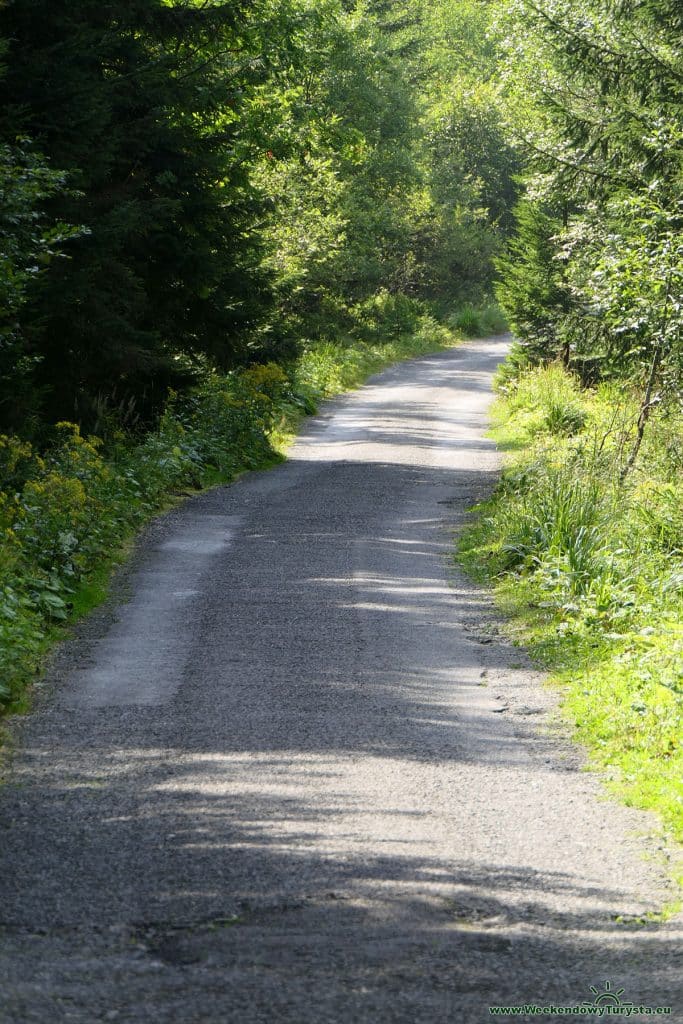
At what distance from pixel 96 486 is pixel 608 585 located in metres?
6.90

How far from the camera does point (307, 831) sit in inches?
234

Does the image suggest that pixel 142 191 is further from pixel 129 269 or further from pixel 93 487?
pixel 93 487

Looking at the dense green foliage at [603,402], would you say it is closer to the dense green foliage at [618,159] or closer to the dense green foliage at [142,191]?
the dense green foliage at [618,159]

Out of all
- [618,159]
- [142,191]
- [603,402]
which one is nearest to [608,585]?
[142,191]

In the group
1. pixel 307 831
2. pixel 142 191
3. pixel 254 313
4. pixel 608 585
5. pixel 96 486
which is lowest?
pixel 307 831

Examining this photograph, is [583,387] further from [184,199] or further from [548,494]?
[548,494]

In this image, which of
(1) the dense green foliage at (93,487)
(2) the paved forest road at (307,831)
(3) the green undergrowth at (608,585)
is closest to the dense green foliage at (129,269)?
(1) the dense green foliage at (93,487)

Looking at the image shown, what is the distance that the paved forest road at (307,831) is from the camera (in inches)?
178

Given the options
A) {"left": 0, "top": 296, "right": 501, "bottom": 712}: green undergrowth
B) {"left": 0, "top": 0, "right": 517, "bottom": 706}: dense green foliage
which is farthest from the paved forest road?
{"left": 0, "top": 0, "right": 517, "bottom": 706}: dense green foliage

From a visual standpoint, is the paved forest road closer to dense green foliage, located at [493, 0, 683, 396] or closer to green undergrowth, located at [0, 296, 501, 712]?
green undergrowth, located at [0, 296, 501, 712]

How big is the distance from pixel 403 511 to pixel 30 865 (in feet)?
39.3

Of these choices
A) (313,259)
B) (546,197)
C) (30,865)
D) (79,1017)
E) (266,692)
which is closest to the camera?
(79,1017)

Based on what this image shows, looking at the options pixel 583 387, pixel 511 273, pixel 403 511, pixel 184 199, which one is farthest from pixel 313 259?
pixel 403 511

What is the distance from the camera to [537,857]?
5.79 metres
